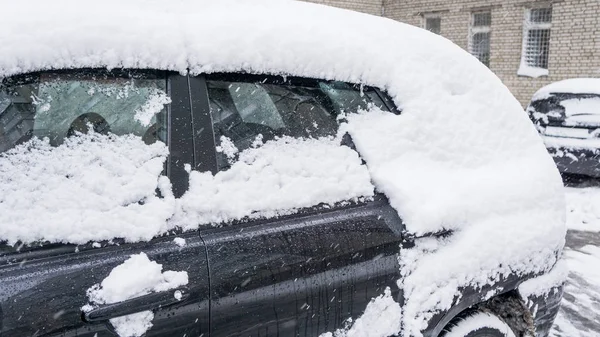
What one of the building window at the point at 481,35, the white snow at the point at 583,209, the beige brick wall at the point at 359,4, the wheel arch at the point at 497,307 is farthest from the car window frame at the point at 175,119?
the building window at the point at 481,35

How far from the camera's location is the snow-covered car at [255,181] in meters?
1.34

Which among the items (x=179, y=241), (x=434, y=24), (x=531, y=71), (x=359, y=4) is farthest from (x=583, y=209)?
(x=359, y=4)

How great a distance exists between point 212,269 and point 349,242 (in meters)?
0.53

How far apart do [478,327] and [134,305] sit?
1510mm

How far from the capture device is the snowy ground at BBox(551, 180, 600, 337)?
352cm

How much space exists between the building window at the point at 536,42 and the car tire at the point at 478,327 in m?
11.2

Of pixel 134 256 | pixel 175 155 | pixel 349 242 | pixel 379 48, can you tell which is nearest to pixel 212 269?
pixel 134 256

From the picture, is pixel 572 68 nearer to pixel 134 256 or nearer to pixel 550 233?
pixel 550 233

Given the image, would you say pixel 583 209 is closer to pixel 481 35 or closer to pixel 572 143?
pixel 572 143

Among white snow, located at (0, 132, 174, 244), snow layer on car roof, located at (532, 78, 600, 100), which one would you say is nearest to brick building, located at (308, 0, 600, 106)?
snow layer on car roof, located at (532, 78, 600, 100)

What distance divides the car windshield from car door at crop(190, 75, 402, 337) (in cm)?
15

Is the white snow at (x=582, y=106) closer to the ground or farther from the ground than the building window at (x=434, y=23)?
closer to the ground

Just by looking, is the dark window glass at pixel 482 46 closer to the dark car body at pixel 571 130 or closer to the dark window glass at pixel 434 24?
the dark window glass at pixel 434 24

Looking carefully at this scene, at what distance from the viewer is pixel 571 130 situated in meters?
6.84
